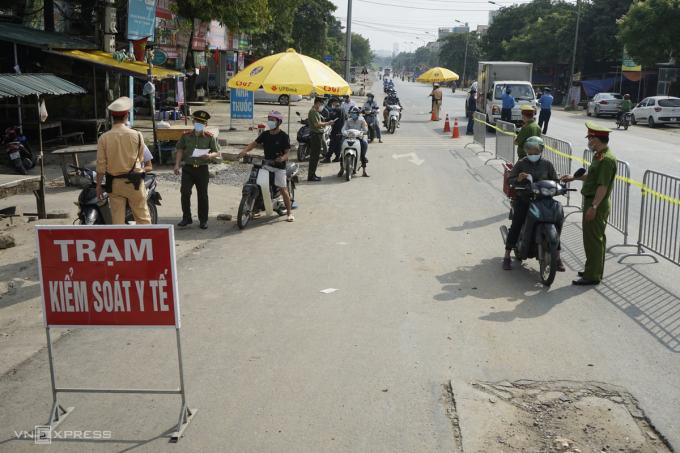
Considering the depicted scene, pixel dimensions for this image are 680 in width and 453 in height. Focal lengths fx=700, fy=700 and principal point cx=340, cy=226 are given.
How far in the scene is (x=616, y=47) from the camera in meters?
57.8

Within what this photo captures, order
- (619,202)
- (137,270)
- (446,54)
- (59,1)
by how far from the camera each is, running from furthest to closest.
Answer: (446,54)
(59,1)
(619,202)
(137,270)

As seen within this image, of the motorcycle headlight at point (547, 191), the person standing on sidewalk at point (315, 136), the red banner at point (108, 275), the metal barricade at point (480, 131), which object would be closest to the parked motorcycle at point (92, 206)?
the red banner at point (108, 275)

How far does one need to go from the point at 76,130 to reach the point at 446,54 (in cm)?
11763

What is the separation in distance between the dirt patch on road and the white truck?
23795 millimetres

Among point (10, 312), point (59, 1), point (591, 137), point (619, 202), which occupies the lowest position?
point (10, 312)

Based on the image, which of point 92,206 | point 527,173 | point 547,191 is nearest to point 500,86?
point 527,173

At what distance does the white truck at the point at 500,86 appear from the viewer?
96.2 feet

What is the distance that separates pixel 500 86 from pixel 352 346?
1010 inches

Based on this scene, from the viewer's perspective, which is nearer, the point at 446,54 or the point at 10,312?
the point at 10,312

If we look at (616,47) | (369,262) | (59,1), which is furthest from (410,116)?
(369,262)

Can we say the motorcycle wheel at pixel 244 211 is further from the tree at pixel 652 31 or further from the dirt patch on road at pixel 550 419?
the tree at pixel 652 31

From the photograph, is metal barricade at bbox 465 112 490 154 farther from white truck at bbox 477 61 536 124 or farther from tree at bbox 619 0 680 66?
tree at bbox 619 0 680 66

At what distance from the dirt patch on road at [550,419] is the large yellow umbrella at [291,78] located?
10.1 meters

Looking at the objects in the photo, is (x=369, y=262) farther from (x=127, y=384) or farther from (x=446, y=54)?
(x=446, y=54)
